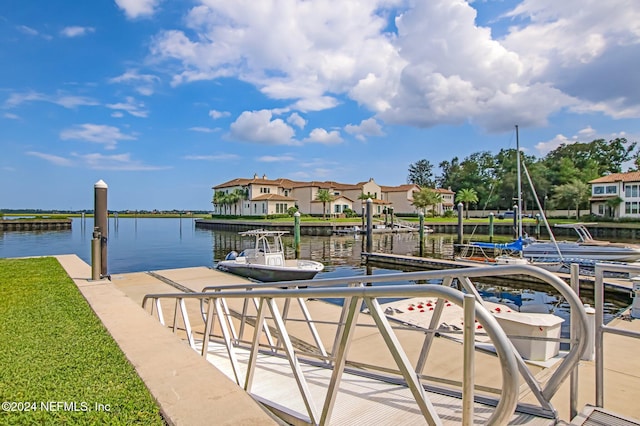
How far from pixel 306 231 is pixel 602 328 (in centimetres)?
4436

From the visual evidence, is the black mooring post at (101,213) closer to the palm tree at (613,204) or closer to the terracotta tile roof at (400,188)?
the palm tree at (613,204)

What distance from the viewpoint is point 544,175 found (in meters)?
62.2

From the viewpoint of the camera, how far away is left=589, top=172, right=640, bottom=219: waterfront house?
1829 inches

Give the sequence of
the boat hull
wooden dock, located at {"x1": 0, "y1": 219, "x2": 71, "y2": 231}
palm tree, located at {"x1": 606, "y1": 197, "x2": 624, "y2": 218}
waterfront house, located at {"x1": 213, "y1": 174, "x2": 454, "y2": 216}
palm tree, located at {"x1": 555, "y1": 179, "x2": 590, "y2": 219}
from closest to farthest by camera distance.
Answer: the boat hull, palm tree, located at {"x1": 606, "y1": 197, "x2": 624, "y2": 218}, palm tree, located at {"x1": 555, "y1": 179, "x2": 590, "y2": 219}, wooden dock, located at {"x1": 0, "y1": 219, "x2": 71, "y2": 231}, waterfront house, located at {"x1": 213, "y1": 174, "x2": 454, "y2": 216}

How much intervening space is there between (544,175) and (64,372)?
70413 millimetres

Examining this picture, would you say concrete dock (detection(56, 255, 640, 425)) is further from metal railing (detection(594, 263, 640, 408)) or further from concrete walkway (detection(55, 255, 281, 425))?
metal railing (detection(594, 263, 640, 408))

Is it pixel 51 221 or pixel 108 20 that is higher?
pixel 108 20

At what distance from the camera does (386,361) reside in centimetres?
559

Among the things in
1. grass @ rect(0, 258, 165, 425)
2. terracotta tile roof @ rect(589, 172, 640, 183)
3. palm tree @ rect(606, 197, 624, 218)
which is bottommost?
grass @ rect(0, 258, 165, 425)

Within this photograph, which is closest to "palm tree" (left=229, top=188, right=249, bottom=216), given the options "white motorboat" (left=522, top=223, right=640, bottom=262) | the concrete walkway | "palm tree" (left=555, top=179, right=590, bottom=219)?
"palm tree" (left=555, top=179, right=590, bottom=219)

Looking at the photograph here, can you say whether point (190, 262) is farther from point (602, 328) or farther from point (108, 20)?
point (602, 328)

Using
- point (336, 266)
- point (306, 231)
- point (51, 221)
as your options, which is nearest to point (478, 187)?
point (306, 231)

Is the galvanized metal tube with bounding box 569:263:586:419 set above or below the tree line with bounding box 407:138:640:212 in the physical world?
below

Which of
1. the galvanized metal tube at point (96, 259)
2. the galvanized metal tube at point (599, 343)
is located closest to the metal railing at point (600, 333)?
the galvanized metal tube at point (599, 343)
